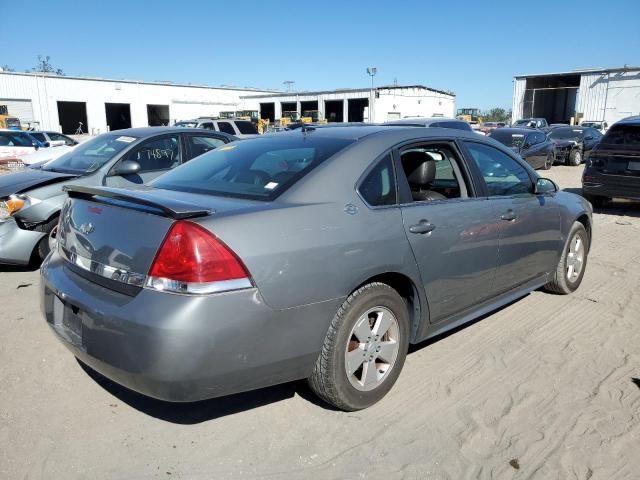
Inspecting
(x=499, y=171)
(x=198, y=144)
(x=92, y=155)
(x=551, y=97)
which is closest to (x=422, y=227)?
(x=499, y=171)

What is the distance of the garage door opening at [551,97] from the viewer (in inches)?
1842

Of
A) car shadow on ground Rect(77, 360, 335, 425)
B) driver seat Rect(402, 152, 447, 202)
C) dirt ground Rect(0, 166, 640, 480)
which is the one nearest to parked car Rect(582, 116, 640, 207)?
dirt ground Rect(0, 166, 640, 480)

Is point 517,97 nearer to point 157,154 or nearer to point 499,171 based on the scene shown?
point 157,154

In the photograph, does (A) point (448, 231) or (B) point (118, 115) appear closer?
(A) point (448, 231)

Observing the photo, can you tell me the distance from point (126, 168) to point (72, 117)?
58.1 m

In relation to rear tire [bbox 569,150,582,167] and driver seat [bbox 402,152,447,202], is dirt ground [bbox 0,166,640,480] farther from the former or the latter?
rear tire [bbox 569,150,582,167]

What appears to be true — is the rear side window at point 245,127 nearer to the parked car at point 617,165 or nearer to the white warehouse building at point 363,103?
the parked car at point 617,165

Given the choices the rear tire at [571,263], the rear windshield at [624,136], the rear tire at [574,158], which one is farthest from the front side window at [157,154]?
the rear tire at [574,158]

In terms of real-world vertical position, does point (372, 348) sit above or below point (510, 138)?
below

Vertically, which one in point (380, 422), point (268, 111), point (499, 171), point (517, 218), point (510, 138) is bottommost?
point (380, 422)

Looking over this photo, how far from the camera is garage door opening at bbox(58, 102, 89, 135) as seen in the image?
181ft

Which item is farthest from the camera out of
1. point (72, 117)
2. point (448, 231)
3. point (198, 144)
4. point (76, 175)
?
point (72, 117)

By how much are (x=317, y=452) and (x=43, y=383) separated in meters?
1.95

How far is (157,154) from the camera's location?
6.68m
